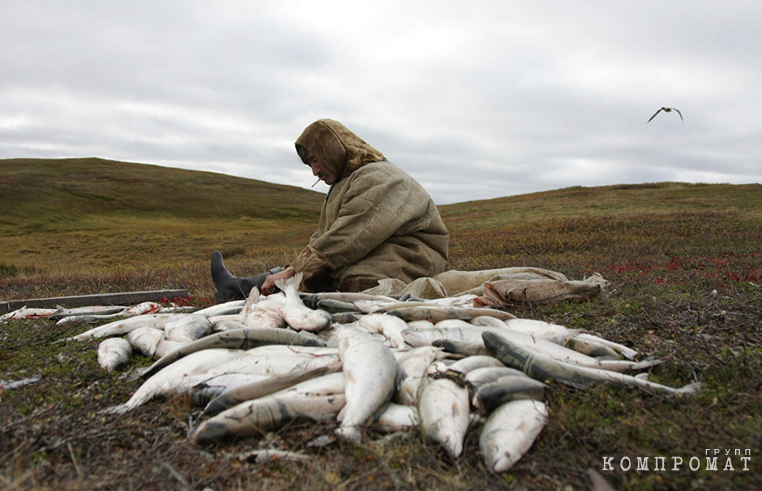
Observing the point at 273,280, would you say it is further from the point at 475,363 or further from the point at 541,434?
the point at 541,434

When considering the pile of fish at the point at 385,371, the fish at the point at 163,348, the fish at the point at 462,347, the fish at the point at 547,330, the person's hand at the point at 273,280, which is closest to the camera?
the pile of fish at the point at 385,371

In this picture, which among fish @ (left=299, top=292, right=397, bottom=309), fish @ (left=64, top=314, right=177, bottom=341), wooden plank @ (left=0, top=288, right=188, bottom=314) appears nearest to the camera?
fish @ (left=64, top=314, right=177, bottom=341)

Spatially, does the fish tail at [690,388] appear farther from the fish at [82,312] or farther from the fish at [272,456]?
the fish at [82,312]

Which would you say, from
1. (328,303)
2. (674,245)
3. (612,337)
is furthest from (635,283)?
(674,245)

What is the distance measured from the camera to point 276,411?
2744 millimetres

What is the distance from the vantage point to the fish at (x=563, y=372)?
296 centimetres

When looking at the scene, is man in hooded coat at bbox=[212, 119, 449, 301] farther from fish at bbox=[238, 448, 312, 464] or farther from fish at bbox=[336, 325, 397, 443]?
fish at bbox=[238, 448, 312, 464]

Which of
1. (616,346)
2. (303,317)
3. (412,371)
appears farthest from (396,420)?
(616,346)

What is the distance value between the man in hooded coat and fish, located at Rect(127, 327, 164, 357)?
63.1 inches

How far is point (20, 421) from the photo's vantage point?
2.78 metres

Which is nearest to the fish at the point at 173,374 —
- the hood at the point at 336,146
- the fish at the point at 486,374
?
the fish at the point at 486,374

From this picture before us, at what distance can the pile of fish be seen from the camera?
2619mm

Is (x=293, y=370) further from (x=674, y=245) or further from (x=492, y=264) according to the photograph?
(x=674, y=245)

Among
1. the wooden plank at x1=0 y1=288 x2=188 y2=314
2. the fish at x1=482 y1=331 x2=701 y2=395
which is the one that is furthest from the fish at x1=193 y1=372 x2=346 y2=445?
the wooden plank at x1=0 y1=288 x2=188 y2=314
